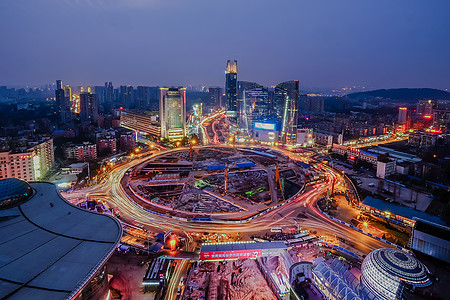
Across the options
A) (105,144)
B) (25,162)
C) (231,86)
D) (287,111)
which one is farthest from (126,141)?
(231,86)

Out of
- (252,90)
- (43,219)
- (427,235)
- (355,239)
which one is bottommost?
(355,239)

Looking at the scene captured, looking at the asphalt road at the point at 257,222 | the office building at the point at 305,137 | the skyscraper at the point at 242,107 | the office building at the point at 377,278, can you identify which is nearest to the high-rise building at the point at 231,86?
the skyscraper at the point at 242,107

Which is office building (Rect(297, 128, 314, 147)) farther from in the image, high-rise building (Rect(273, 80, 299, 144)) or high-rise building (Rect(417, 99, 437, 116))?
high-rise building (Rect(417, 99, 437, 116))

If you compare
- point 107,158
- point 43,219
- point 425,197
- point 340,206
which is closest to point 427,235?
point 340,206

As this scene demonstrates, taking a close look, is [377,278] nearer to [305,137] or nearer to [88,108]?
[305,137]

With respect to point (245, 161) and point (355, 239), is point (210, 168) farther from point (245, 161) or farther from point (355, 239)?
point (355, 239)

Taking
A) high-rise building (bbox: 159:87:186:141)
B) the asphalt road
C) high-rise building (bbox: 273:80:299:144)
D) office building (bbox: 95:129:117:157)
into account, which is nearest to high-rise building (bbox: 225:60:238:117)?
high-rise building (bbox: 273:80:299:144)
